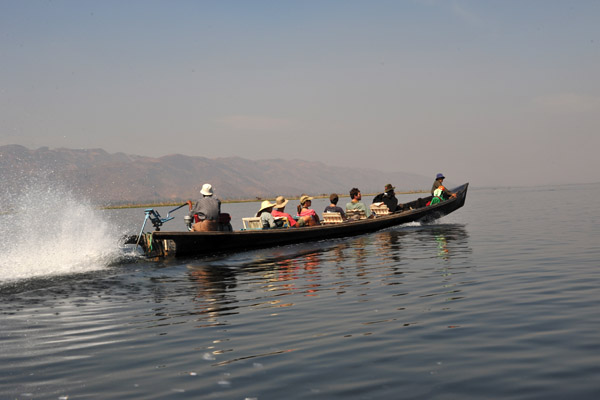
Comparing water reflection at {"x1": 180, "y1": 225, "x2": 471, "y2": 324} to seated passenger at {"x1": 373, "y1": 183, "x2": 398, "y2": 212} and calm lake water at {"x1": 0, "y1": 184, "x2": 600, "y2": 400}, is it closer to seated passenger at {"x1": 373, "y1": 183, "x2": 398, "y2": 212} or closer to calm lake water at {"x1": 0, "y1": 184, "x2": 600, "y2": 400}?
calm lake water at {"x1": 0, "y1": 184, "x2": 600, "y2": 400}

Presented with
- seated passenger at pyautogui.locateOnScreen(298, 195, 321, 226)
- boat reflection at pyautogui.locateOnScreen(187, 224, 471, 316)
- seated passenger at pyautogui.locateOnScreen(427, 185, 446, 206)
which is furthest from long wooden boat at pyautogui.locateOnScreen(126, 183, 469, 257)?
seated passenger at pyautogui.locateOnScreen(427, 185, 446, 206)

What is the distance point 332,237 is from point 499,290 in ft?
40.4

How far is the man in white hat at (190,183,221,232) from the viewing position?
1831 centimetres

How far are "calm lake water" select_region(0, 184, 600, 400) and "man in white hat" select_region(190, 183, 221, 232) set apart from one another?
84.9 inches

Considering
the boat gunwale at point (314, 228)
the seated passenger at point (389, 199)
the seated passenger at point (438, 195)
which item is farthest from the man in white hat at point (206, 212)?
the seated passenger at point (438, 195)

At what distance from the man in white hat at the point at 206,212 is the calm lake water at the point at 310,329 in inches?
84.9

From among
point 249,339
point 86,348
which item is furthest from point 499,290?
point 86,348

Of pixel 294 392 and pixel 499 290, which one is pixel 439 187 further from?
pixel 294 392

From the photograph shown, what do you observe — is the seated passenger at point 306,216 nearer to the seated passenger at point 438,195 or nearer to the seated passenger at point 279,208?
the seated passenger at point 279,208

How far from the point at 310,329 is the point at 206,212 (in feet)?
35.7

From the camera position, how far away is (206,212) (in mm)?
18312

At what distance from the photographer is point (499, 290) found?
10438 mm

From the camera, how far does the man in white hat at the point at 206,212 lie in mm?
18312

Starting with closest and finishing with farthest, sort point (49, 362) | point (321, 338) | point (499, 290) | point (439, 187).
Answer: point (49, 362)
point (321, 338)
point (499, 290)
point (439, 187)
